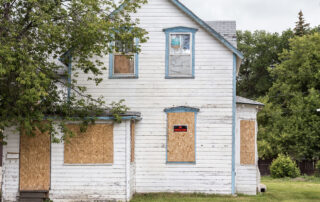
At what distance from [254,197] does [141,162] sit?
4356 mm

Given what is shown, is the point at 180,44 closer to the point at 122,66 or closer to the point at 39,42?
the point at 122,66

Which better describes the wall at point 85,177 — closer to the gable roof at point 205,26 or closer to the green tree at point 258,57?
the gable roof at point 205,26

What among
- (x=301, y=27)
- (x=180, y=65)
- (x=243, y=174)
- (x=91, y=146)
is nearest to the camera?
(x=91, y=146)

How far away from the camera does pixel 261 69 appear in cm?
5412

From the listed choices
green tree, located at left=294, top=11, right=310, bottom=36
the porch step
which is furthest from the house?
green tree, located at left=294, top=11, right=310, bottom=36

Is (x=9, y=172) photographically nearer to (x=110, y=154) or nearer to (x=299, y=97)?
(x=110, y=154)

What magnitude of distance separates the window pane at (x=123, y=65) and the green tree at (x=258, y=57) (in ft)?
119

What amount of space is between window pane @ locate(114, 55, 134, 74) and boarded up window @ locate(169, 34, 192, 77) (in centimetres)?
149

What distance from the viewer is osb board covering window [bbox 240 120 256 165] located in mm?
17812

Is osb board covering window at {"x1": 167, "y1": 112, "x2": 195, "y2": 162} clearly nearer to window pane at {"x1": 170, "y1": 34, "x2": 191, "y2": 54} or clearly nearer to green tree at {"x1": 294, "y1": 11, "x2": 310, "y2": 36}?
window pane at {"x1": 170, "y1": 34, "x2": 191, "y2": 54}

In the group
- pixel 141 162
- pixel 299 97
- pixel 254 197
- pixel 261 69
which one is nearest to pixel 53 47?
pixel 141 162

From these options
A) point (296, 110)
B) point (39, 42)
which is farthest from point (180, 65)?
point (296, 110)

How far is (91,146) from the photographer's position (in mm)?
15508

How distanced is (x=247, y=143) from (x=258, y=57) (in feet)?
124
